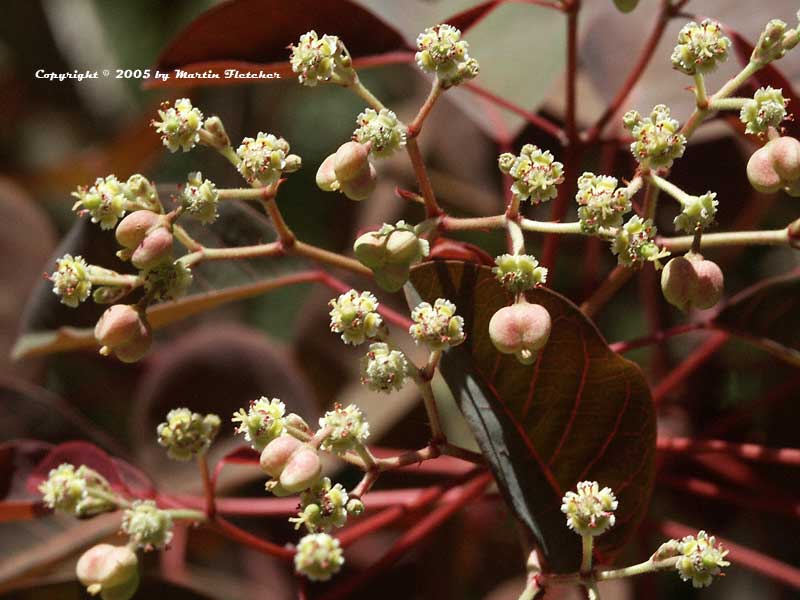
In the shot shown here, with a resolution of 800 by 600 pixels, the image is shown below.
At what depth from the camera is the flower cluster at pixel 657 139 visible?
88 centimetres

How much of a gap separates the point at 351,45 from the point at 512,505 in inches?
26.9

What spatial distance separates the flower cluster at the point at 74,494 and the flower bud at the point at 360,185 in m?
0.41

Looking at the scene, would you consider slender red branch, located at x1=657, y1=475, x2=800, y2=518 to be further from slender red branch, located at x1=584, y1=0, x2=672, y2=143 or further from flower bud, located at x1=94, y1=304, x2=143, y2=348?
flower bud, located at x1=94, y1=304, x2=143, y2=348

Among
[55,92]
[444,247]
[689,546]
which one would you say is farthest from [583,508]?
[55,92]

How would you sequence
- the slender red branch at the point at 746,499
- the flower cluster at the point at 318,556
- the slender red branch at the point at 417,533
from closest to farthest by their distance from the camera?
the flower cluster at the point at 318,556 < the slender red branch at the point at 417,533 < the slender red branch at the point at 746,499

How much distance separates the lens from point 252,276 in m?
1.32

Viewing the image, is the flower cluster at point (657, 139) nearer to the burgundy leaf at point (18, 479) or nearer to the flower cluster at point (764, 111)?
the flower cluster at point (764, 111)

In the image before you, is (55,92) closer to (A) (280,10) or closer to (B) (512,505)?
(A) (280,10)

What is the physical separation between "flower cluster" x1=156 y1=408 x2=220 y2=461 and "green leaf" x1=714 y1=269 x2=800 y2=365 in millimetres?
679

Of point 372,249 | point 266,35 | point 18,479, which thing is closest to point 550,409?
point 372,249

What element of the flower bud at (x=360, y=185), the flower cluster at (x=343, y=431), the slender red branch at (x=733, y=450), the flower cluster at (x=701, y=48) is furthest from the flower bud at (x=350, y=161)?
the slender red branch at (x=733, y=450)

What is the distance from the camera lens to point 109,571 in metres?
0.92

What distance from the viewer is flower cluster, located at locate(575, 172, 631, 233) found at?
86 cm

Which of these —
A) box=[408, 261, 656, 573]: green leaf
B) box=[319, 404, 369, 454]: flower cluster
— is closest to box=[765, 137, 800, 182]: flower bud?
box=[408, 261, 656, 573]: green leaf
